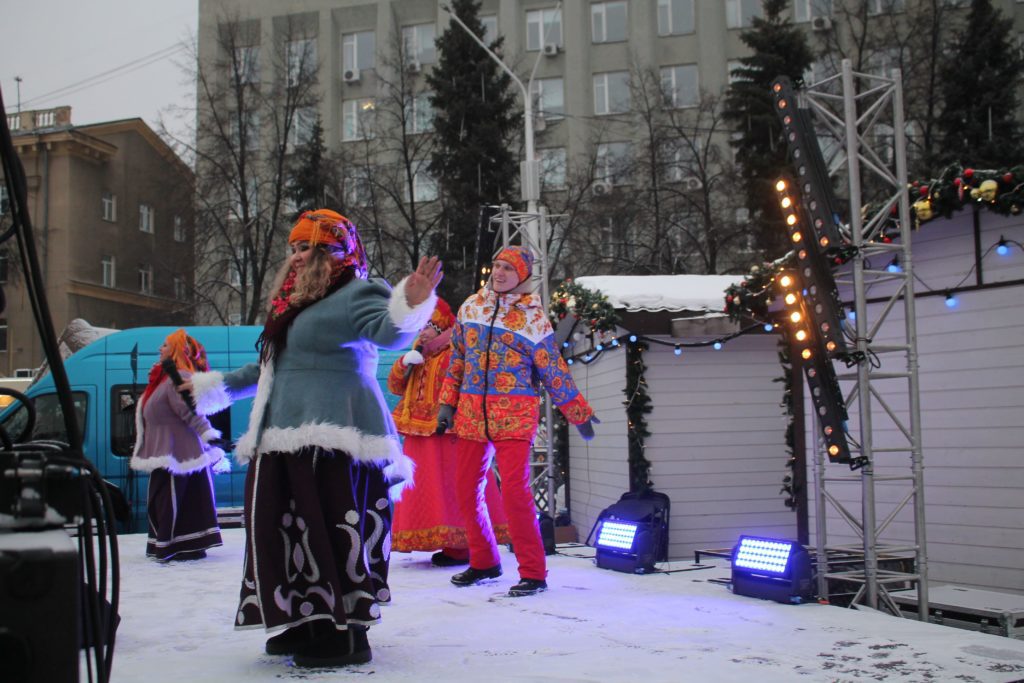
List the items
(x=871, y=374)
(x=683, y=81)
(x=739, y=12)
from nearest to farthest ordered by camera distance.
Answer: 1. (x=871, y=374)
2. (x=683, y=81)
3. (x=739, y=12)

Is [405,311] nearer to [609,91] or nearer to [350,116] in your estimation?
[609,91]

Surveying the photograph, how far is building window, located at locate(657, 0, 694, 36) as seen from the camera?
1217 inches

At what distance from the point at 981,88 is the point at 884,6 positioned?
545cm

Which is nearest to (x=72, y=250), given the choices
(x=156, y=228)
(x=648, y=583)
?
(x=156, y=228)

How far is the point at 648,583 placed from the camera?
19.0 ft

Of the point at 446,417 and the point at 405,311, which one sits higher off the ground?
the point at 405,311

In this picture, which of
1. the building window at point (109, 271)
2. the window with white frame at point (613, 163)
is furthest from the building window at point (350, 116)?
the building window at point (109, 271)

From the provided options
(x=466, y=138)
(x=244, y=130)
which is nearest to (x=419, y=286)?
(x=466, y=138)

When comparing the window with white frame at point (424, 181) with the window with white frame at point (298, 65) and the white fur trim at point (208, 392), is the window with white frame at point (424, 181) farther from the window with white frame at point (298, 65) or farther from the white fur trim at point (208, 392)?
the white fur trim at point (208, 392)

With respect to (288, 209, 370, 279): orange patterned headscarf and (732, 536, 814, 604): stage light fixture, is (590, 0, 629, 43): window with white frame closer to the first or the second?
(732, 536, 814, 604): stage light fixture

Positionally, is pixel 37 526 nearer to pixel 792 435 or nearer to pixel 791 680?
pixel 791 680

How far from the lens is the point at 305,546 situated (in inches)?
137

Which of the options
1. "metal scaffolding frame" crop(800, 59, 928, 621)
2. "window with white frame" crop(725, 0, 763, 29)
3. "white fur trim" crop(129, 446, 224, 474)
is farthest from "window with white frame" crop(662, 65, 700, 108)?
"white fur trim" crop(129, 446, 224, 474)

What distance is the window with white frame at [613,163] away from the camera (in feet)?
85.7
